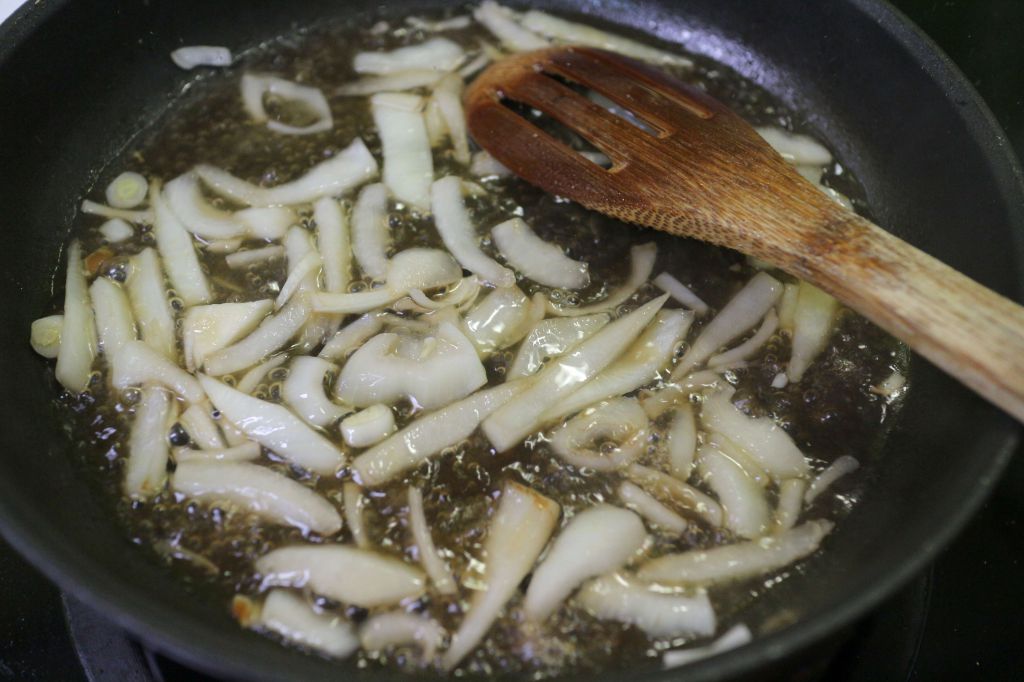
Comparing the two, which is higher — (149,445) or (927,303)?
(927,303)

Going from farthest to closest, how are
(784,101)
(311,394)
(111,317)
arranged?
(784,101)
(111,317)
(311,394)

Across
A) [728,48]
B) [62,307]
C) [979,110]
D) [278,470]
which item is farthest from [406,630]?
[728,48]

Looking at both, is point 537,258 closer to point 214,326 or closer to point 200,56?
point 214,326

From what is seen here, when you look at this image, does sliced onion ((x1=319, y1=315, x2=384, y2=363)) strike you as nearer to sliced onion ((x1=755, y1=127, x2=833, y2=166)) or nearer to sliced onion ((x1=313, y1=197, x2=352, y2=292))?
sliced onion ((x1=313, y1=197, x2=352, y2=292))

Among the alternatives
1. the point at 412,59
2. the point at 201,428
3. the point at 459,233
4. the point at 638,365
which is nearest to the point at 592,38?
the point at 412,59

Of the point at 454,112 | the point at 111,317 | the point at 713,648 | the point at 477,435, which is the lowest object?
the point at 713,648

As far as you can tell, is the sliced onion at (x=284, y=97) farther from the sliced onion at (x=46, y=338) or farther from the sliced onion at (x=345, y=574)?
the sliced onion at (x=345, y=574)

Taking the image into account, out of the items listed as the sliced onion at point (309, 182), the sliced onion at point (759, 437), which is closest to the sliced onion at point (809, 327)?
the sliced onion at point (759, 437)

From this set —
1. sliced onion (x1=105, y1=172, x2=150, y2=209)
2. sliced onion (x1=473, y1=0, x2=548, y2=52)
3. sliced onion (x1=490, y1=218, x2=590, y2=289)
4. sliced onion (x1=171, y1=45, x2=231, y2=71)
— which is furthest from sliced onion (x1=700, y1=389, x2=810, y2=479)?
sliced onion (x1=171, y1=45, x2=231, y2=71)
